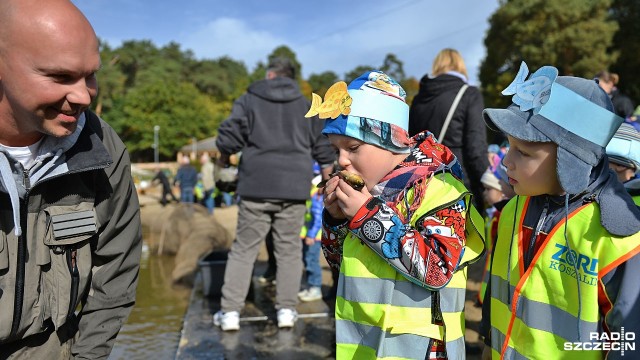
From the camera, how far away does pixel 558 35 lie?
2359cm

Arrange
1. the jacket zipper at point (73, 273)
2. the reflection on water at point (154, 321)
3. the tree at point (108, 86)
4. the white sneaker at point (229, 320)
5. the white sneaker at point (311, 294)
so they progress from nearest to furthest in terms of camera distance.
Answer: the jacket zipper at point (73, 273), the reflection on water at point (154, 321), the white sneaker at point (229, 320), the white sneaker at point (311, 294), the tree at point (108, 86)

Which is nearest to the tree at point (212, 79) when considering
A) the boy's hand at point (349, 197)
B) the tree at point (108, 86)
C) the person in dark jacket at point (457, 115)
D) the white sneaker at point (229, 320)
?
the tree at point (108, 86)

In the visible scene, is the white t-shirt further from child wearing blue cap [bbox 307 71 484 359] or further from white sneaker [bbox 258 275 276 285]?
white sneaker [bbox 258 275 276 285]

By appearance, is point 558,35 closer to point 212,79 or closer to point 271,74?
point 271,74

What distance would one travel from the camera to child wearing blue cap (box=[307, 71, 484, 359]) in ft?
5.50

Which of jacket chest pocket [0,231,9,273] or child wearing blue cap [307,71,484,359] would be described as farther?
child wearing blue cap [307,71,484,359]

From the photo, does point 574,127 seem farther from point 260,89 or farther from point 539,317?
point 260,89

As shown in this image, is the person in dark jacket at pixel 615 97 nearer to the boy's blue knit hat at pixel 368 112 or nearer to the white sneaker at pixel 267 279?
the white sneaker at pixel 267 279

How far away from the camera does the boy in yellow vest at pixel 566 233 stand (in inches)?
59.0

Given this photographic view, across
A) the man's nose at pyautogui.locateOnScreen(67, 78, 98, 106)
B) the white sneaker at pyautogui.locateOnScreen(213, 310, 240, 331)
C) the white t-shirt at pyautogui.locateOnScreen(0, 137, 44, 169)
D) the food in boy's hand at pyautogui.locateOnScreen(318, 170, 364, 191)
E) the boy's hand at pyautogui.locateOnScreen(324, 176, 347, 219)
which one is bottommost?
the white sneaker at pyautogui.locateOnScreen(213, 310, 240, 331)

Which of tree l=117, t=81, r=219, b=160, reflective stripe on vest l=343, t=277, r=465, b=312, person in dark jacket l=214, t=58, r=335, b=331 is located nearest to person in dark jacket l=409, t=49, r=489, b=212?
person in dark jacket l=214, t=58, r=335, b=331

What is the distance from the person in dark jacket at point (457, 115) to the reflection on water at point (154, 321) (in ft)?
8.63

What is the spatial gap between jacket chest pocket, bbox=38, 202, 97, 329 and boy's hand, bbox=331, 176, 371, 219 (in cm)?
85

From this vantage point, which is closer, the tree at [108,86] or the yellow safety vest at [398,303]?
the yellow safety vest at [398,303]
